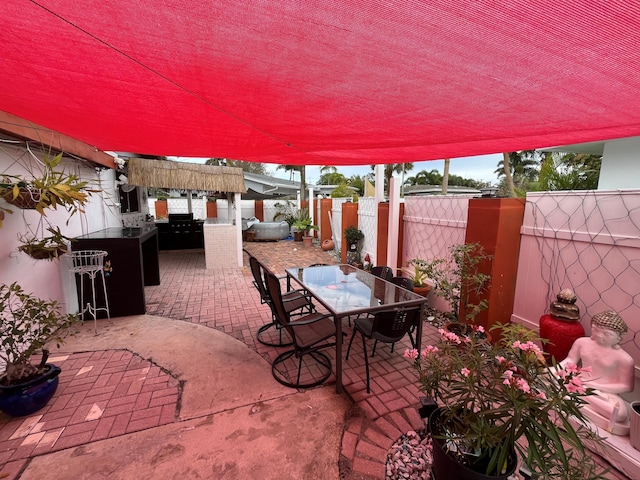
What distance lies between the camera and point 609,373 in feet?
6.91

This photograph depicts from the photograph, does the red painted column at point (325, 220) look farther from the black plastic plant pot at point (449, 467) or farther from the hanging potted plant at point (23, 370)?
the black plastic plant pot at point (449, 467)

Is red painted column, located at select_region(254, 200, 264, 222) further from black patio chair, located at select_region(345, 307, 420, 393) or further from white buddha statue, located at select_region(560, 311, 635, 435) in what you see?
white buddha statue, located at select_region(560, 311, 635, 435)

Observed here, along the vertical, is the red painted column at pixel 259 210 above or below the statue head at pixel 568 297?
above

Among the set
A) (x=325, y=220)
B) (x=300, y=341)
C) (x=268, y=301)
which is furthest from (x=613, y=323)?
(x=325, y=220)

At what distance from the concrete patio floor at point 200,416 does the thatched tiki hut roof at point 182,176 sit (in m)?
3.61

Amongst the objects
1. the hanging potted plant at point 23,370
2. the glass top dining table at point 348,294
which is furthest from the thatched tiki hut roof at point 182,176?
the hanging potted plant at point 23,370

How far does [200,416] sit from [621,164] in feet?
27.0

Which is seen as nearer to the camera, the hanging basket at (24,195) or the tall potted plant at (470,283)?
the hanging basket at (24,195)

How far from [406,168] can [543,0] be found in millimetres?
23558

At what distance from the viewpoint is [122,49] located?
47.3 inches

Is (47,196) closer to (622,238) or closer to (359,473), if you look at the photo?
(359,473)

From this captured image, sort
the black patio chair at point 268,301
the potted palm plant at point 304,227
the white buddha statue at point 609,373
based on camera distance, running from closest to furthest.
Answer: the white buddha statue at point 609,373, the black patio chair at point 268,301, the potted palm plant at point 304,227

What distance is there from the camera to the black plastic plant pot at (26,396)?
2.26m

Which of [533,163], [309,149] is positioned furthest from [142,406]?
[533,163]
